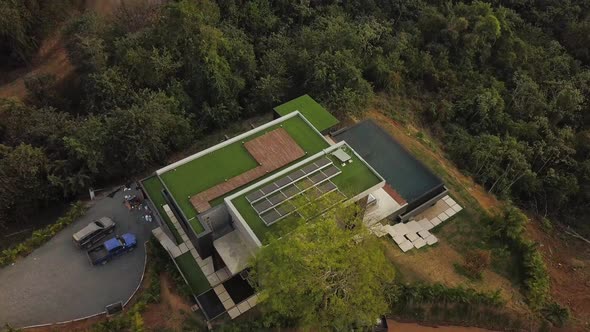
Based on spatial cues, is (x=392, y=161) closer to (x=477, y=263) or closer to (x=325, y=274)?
(x=477, y=263)

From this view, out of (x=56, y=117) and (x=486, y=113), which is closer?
(x=56, y=117)

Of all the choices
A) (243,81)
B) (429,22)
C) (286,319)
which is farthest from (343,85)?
(286,319)

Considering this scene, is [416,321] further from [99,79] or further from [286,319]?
[99,79]

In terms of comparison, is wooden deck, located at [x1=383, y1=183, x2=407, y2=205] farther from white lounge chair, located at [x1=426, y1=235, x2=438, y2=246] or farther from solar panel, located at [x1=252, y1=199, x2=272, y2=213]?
solar panel, located at [x1=252, y1=199, x2=272, y2=213]

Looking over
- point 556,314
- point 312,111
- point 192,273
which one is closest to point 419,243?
point 556,314

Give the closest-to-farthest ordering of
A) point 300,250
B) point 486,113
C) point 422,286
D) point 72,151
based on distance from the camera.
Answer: point 300,250 < point 422,286 < point 72,151 < point 486,113

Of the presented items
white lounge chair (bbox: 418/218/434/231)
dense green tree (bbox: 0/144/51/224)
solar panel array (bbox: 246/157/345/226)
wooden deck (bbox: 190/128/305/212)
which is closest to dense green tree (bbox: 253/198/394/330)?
solar panel array (bbox: 246/157/345/226)

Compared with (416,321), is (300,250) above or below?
above

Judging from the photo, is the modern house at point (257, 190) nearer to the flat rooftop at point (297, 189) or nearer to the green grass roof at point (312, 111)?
the flat rooftop at point (297, 189)

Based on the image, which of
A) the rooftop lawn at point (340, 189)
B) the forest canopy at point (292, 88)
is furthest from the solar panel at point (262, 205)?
the forest canopy at point (292, 88)
